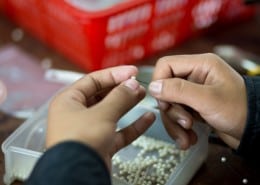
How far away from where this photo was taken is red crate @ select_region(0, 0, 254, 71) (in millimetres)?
882

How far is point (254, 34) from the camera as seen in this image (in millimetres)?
1061

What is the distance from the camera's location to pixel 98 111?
0.60m

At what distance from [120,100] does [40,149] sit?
0.21 m

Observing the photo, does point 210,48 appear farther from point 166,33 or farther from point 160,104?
point 160,104

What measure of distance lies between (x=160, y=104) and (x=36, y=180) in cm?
23

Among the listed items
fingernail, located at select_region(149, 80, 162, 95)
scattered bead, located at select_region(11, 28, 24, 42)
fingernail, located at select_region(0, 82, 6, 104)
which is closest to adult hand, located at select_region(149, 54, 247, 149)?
fingernail, located at select_region(149, 80, 162, 95)

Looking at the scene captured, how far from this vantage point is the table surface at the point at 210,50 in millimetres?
758

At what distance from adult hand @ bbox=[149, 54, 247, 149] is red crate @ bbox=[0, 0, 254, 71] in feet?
0.65

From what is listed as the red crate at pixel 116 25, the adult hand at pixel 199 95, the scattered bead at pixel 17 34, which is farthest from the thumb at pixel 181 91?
the scattered bead at pixel 17 34

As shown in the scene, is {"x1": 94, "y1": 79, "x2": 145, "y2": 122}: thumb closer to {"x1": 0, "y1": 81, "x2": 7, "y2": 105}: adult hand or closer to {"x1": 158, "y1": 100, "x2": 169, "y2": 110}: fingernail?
{"x1": 158, "y1": 100, "x2": 169, "y2": 110}: fingernail

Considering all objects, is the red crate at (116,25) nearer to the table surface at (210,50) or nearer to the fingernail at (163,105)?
the table surface at (210,50)

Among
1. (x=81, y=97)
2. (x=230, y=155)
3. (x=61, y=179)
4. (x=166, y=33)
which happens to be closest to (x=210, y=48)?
(x=166, y=33)

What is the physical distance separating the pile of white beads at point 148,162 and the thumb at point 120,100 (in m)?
0.14

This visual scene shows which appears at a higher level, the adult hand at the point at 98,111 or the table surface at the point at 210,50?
the adult hand at the point at 98,111
